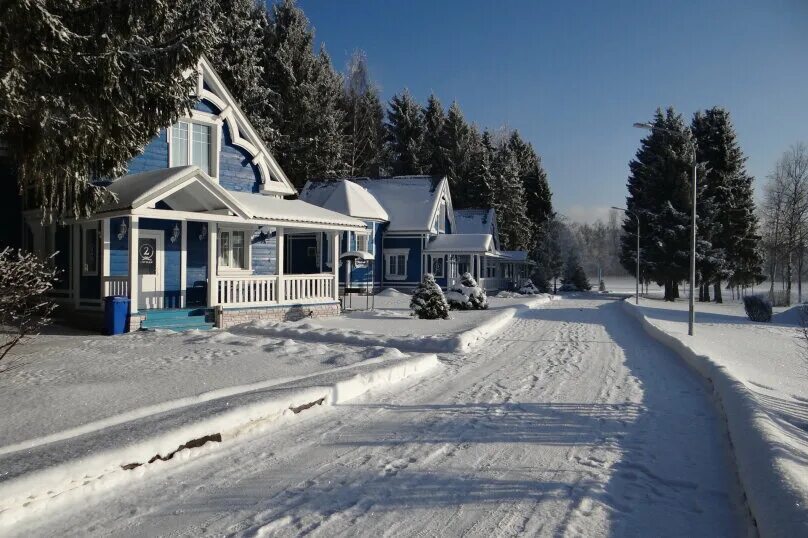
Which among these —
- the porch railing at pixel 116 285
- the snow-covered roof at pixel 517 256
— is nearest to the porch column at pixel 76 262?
the porch railing at pixel 116 285

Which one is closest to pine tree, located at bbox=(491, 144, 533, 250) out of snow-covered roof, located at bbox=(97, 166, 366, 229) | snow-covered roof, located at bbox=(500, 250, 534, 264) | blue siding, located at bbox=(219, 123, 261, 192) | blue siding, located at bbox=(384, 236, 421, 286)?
snow-covered roof, located at bbox=(500, 250, 534, 264)

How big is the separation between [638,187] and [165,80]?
50474 millimetres

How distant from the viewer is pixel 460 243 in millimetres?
37625

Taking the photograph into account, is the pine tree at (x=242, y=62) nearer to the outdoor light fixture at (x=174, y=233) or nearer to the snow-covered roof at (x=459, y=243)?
the snow-covered roof at (x=459, y=243)

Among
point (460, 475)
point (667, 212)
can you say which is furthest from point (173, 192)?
point (667, 212)

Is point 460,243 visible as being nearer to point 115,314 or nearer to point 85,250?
point 85,250

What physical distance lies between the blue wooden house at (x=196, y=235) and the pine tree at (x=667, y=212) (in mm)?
29595

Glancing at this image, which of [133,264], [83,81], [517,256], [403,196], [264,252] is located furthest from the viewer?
[517,256]

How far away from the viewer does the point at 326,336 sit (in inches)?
540

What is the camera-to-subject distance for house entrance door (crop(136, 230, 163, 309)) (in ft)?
53.9

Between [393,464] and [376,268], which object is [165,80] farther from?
[376,268]

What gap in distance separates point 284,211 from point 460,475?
14.5 m

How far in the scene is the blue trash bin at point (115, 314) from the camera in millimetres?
13734

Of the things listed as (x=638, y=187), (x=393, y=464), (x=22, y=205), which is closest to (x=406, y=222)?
(x=22, y=205)
